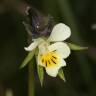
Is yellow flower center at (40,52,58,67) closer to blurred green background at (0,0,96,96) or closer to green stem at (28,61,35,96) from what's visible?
green stem at (28,61,35,96)

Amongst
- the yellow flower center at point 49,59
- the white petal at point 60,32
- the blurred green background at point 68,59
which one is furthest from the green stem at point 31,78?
the blurred green background at point 68,59

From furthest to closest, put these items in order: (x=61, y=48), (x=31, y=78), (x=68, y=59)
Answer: (x=68, y=59), (x=61, y=48), (x=31, y=78)

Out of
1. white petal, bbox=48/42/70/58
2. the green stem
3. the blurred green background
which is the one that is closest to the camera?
the green stem

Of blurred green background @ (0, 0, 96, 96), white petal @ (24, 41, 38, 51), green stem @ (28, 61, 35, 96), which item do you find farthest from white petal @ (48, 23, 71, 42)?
blurred green background @ (0, 0, 96, 96)

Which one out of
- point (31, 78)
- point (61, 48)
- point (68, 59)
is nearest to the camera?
A: point (31, 78)

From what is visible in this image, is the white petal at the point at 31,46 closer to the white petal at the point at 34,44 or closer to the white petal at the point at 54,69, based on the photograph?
the white petal at the point at 34,44

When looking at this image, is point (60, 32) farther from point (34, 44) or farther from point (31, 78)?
point (31, 78)

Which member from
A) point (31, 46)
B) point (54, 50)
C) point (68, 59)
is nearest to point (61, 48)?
point (54, 50)

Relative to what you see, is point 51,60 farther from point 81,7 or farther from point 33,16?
point 81,7

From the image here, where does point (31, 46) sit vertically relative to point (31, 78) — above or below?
above
